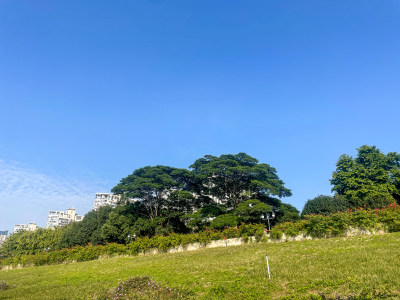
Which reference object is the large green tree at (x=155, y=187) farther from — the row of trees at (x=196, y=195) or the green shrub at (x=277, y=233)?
the green shrub at (x=277, y=233)

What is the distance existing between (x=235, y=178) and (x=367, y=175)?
1794cm

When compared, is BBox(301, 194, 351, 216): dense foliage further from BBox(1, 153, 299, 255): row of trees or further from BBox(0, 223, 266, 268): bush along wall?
BBox(0, 223, 266, 268): bush along wall

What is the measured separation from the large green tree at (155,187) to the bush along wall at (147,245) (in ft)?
28.6

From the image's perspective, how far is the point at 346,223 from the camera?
14.4 m

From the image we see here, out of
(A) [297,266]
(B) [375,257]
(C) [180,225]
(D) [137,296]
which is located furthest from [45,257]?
(B) [375,257]

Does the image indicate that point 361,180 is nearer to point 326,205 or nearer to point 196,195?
point 326,205

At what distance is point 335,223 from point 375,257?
25.4 feet

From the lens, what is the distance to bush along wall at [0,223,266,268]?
18766 millimetres

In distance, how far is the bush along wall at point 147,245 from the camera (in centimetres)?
1877

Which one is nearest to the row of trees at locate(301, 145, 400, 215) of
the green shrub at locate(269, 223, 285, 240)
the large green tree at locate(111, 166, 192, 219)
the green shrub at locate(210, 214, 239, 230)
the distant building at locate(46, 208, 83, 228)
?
the green shrub at locate(210, 214, 239, 230)

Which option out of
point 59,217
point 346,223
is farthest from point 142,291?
point 59,217

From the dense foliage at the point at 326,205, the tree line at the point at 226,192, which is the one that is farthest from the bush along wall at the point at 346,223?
the dense foliage at the point at 326,205

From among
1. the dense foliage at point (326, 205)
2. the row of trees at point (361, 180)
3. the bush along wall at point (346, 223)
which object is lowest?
the bush along wall at point (346, 223)

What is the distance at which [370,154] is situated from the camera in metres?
32.2
